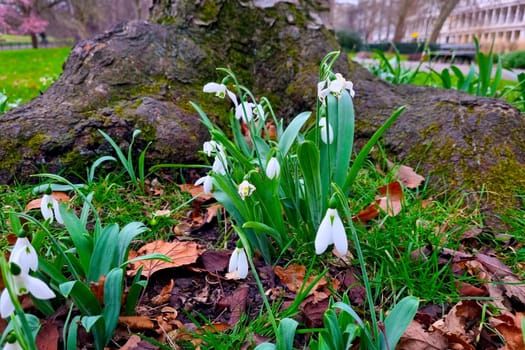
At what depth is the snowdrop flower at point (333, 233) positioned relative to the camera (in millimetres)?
893

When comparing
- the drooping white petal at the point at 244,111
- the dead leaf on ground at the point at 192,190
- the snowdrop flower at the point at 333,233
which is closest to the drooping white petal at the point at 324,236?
the snowdrop flower at the point at 333,233

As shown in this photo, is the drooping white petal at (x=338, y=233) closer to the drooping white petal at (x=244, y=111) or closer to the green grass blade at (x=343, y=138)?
the green grass blade at (x=343, y=138)

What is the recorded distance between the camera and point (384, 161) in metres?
2.06

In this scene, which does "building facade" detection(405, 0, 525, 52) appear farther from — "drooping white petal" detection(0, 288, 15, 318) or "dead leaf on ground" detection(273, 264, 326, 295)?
"drooping white petal" detection(0, 288, 15, 318)

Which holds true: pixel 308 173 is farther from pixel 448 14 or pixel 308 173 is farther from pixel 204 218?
pixel 448 14

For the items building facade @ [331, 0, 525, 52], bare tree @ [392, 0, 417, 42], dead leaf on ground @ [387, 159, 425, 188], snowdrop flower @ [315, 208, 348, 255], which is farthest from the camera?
bare tree @ [392, 0, 417, 42]

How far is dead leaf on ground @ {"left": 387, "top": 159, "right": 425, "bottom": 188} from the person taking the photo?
72.7 inches

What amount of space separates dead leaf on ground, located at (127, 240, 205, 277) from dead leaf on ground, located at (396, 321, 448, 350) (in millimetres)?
694

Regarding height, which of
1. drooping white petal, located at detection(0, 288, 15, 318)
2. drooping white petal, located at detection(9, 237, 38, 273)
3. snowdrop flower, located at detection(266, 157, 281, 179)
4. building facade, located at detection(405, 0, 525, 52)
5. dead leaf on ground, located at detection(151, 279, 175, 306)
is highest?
building facade, located at detection(405, 0, 525, 52)

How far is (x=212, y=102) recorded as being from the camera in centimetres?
237

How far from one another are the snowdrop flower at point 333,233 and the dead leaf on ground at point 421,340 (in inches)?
13.6

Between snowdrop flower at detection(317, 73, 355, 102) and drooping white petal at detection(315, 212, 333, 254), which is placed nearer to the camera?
drooping white petal at detection(315, 212, 333, 254)

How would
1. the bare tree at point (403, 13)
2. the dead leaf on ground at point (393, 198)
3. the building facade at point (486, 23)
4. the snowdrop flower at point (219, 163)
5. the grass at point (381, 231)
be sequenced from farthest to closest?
the bare tree at point (403, 13) → the building facade at point (486, 23) → the dead leaf on ground at point (393, 198) → the snowdrop flower at point (219, 163) → the grass at point (381, 231)

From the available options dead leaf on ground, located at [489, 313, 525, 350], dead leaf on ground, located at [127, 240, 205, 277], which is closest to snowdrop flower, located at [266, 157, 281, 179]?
dead leaf on ground, located at [127, 240, 205, 277]
